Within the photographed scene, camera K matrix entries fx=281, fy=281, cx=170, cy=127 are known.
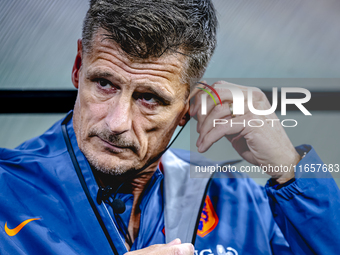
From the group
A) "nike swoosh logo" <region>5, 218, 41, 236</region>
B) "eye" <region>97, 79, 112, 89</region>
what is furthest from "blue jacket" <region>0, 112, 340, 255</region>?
"eye" <region>97, 79, 112, 89</region>

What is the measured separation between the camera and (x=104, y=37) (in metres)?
0.88

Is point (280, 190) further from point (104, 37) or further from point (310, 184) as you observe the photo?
point (104, 37)

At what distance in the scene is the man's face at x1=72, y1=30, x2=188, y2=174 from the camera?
86cm

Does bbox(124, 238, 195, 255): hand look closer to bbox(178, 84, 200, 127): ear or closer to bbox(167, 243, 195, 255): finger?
bbox(167, 243, 195, 255): finger

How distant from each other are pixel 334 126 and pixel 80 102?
1.27 metres

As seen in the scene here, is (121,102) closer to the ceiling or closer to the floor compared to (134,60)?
closer to the floor

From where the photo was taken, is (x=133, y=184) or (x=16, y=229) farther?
(x=133, y=184)

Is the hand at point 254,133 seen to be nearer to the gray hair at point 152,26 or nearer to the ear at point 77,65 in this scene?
the gray hair at point 152,26

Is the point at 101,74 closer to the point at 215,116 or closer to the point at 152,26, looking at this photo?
the point at 152,26

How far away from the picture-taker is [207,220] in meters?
1.10

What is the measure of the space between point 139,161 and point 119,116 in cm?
19

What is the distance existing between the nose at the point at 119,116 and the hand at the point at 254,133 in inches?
10.9

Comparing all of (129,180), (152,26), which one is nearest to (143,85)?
(152,26)

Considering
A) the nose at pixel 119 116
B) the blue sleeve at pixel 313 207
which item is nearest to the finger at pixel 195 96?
the nose at pixel 119 116
